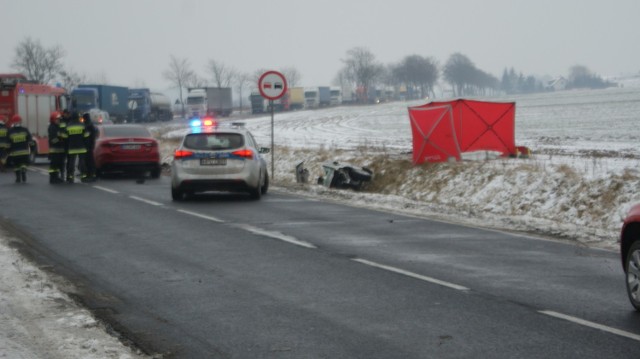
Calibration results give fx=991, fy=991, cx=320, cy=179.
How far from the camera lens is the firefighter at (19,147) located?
84.2ft

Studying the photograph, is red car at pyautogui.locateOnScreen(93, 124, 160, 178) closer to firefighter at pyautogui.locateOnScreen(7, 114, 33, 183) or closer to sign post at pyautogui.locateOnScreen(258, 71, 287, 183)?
firefighter at pyautogui.locateOnScreen(7, 114, 33, 183)

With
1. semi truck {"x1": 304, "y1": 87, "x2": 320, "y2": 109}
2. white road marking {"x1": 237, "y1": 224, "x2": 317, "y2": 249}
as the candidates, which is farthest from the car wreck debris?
semi truck {"x1": 304, "y1": 87, "x2": 320, "y2": 109}

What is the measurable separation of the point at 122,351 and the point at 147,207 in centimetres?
1173

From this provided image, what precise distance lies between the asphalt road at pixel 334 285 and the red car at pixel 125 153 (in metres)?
Answer: 10.1

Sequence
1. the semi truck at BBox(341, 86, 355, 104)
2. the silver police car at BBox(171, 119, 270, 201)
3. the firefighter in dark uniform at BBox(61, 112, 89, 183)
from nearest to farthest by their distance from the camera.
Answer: the silver police car at BBox(171, 119, 270, 201) → the firefighter in dark uniform at BBox(61, 112, 89, 183) → the semi truck at BBox(341, 86, 355, 104)

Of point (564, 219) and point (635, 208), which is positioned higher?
point (635, 208)

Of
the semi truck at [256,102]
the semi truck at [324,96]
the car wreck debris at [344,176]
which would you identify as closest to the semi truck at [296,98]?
the semi truck at [324,96]

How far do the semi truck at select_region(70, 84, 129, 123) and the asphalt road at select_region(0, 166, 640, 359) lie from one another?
5789 cm

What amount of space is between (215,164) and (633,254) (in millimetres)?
12252

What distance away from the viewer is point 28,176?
28984 millimetres

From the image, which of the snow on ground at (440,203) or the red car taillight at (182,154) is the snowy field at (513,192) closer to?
the snow on ground at (440,203)

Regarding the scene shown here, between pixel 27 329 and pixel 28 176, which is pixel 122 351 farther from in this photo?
→ pixel 28 176

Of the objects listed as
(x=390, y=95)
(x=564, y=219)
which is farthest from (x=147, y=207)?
(x=390, y=95)

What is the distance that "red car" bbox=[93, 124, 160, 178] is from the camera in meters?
27.1
